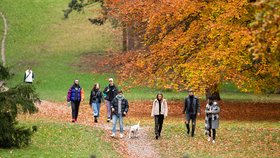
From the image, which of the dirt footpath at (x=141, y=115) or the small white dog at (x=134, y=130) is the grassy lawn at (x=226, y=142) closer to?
the dirt footpath at (x=141, y=115)

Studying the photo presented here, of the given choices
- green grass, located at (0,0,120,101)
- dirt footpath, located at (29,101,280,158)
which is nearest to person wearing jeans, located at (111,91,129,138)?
dirt footpath, located at (29,101,280,158)

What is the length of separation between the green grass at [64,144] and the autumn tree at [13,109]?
377mm

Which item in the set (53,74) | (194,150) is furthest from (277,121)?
(53,74)

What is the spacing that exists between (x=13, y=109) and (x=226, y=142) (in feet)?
27.5

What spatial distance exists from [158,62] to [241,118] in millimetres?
5181

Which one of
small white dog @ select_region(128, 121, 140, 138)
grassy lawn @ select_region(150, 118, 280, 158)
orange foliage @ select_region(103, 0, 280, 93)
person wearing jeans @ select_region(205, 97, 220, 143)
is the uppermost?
orange foliage @ select_region(103, 0, 280, 93)

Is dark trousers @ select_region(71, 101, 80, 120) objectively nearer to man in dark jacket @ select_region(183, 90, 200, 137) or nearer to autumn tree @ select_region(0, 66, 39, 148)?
man in dark jacket @ select_region(183, 90, 200, 137)

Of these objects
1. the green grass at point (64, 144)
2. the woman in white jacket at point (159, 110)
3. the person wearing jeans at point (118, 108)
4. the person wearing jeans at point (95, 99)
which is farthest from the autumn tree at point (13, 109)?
the person wearing jeans at point (95, 99)

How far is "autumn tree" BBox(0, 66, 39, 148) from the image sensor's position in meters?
20.4

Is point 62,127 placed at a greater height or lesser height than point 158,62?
lesser

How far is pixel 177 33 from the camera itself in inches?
1341

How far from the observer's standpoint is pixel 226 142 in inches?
975

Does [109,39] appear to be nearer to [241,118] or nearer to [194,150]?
[241,118]

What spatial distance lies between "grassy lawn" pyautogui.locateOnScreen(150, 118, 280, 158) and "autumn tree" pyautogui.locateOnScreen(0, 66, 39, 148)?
4.72 m
